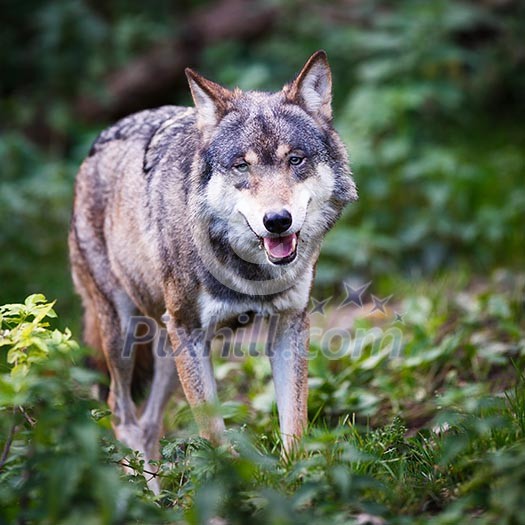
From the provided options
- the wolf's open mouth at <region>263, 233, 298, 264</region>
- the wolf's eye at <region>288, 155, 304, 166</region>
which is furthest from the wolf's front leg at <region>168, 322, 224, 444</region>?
the wolf's eye at <region>288, 155, 304, 166</region>

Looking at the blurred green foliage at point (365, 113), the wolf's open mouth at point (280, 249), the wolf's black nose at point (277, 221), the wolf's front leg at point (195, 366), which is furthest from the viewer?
the blurred green foliage at point (365, 113)

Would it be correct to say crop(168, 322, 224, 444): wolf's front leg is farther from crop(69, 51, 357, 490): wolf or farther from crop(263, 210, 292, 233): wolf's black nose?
crop(263, 210, 292, 233): wolf's black nose

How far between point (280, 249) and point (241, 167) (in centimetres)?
46

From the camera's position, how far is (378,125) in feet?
28.0

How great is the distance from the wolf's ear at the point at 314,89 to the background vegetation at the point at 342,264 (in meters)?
1.66

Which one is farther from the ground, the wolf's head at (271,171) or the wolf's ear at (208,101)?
the wolf's ear at (208,101)

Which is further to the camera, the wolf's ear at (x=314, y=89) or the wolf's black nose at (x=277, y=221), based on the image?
the wolf's ear at (x=314, y=89)

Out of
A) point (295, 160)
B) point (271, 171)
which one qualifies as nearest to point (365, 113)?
point (295, 160)

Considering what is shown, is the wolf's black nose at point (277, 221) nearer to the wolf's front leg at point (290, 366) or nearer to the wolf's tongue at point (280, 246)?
the wolf's tongue at point (280, 246)

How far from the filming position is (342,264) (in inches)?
318

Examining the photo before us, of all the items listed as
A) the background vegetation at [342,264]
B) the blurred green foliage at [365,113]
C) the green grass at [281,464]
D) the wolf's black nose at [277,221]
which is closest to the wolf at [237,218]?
the wolf's black nose at [277,221]

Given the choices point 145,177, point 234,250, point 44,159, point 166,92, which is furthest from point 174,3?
point 234,250

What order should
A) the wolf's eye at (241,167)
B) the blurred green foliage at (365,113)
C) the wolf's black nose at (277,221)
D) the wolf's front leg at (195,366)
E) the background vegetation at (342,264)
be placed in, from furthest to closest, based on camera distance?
the blurred green foliage at (365,113) < the wolf's front leg at (195,366) < the wolf's eye at (241,167) < the wolf's black nose at (277,221) < the background vegetation at (342,264)

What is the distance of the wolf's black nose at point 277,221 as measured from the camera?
3725 mm
